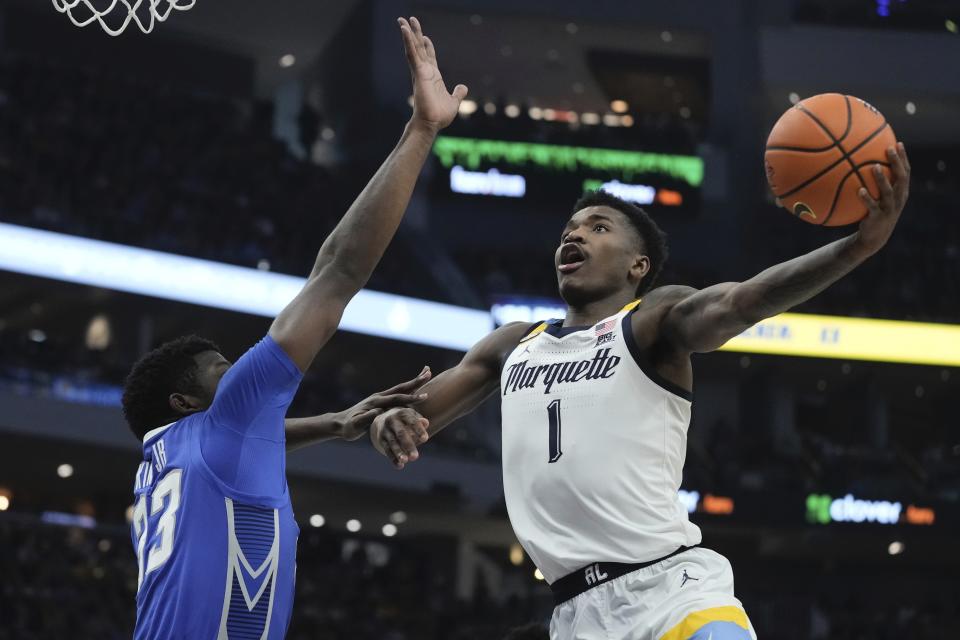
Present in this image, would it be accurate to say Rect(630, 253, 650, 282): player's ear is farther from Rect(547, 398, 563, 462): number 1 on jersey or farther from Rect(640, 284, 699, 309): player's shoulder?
Rect(547, 398, 563, 462): number 1 on jersey

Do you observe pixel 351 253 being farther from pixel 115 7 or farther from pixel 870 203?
pixel 115 7

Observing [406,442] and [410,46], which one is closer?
[410,46]

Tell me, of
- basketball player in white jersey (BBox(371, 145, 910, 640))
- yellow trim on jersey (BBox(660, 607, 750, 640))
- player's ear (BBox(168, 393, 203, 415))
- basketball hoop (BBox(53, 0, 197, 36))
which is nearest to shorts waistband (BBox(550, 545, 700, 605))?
basketball player in white jersey (BBox(371, 145, 910, 640))

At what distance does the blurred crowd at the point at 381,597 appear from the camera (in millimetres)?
17875

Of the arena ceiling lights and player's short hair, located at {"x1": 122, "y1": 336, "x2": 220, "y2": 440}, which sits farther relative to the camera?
the arena ceiling lights

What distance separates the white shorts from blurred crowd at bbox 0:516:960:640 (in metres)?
8.15

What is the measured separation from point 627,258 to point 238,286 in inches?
770

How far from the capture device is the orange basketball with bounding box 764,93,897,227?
4.44 m

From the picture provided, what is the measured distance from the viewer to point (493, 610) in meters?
23.7

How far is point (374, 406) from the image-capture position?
500cm

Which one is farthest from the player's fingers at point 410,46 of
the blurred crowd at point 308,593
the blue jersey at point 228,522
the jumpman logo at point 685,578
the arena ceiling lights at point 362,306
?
the arena ceiling lights at point 362,306

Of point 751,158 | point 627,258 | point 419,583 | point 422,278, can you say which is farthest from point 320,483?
point 627,258

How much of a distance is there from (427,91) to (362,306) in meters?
21.3

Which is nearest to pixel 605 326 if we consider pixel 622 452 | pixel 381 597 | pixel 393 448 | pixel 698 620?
pixel 622 452
